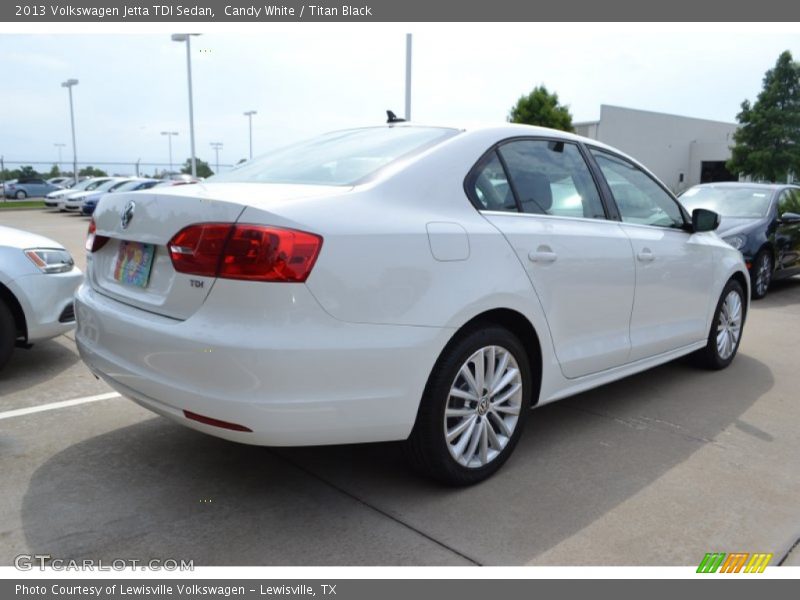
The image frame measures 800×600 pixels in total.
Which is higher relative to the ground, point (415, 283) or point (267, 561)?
point (415, 283)

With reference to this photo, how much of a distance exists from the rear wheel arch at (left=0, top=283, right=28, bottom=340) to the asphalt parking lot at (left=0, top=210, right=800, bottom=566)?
1.55 ft

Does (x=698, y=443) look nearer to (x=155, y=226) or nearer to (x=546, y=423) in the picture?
(x=546, y=423)

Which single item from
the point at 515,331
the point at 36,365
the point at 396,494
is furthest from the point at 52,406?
the point at 515,331

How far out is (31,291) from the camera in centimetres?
463

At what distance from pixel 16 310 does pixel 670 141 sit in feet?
151

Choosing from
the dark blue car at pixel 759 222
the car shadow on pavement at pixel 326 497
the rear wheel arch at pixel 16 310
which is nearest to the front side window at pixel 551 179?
the car shadow on pavement at pixel 326 497

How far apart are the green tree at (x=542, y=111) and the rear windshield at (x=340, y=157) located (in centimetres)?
2948

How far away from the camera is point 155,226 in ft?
9.11

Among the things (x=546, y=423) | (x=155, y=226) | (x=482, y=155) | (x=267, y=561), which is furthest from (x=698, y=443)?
(x=155, y=226)

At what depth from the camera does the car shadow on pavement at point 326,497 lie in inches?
102

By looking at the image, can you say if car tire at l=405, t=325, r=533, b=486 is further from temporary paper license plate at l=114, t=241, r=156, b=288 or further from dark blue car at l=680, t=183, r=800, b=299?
dark blue car at l=680, t=183, r=800, b=299

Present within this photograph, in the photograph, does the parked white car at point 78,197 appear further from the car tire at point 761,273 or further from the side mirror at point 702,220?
the side mirror at point 702,220

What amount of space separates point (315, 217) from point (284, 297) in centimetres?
33

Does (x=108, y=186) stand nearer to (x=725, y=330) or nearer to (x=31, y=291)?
(x=31, y=291)
